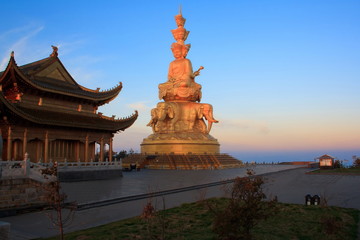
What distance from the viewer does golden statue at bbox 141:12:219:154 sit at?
36031mm

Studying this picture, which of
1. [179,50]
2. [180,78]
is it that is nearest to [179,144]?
[180,78]

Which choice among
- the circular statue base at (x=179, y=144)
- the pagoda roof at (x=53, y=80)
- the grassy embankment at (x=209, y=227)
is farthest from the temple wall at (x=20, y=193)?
the circular statue base at (x=179, y=144)

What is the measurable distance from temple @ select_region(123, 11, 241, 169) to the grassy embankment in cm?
2298

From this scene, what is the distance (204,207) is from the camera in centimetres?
1098

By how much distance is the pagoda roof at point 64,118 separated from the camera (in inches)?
729

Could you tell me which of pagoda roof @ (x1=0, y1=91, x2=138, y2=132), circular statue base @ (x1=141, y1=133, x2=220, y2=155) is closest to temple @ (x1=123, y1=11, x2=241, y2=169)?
circular statue base @ (x1=141, y1=133, x2=220, y2=155)

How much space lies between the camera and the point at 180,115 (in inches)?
1508

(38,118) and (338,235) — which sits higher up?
(38,118)

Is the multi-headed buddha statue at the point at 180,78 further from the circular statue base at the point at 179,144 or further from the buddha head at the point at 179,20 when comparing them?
the circular statue base at the point at 179,144

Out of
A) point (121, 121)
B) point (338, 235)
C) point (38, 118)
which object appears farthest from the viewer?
point (121, 121)

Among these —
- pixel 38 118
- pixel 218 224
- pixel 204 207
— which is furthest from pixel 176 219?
pixel 38 118

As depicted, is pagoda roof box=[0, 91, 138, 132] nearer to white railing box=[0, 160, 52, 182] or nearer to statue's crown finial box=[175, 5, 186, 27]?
A: white railing box=[0, 160, 52, 182]

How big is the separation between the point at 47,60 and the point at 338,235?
21.8 metres

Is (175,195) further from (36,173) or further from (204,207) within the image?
(36,173)
